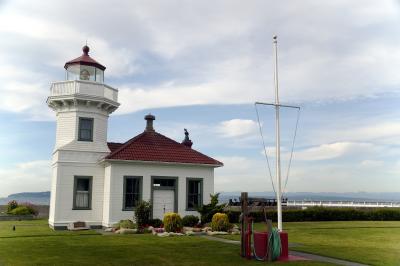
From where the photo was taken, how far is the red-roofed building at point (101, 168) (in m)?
23.1

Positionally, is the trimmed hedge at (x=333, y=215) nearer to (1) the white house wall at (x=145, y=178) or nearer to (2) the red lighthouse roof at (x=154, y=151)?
(1) the white house wall at (x=145, y=178)

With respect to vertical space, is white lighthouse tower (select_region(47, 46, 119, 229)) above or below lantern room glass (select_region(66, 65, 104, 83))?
below

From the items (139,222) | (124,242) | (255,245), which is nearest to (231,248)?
(255,245)

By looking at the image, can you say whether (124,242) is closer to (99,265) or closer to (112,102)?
(99,265)

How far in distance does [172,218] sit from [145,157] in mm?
4666

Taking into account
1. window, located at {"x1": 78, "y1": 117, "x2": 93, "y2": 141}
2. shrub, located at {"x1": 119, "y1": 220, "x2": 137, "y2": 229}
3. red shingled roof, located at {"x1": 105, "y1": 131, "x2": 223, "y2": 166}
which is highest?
window, located at {"x1": 78, "y1": 117, "x2": 93, "y2": 141}

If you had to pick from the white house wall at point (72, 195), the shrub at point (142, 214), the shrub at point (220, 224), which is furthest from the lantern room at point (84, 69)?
the shrub at point (220, 224)

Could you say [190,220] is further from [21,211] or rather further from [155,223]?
[21,211]

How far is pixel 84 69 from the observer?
81.3 ft

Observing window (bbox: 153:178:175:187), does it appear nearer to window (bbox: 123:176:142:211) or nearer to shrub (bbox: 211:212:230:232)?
window (bbox: 123:176:142:211)

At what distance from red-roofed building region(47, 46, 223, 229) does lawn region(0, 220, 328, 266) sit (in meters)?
4.22

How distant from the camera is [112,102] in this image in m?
24.6

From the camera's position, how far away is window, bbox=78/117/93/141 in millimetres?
23986

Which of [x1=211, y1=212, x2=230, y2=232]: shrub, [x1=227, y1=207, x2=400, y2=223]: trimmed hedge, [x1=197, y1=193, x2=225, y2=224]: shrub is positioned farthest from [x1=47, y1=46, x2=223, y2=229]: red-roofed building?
[x1=227, y1=207, x2=400, y2=223]: trimmed hedge
